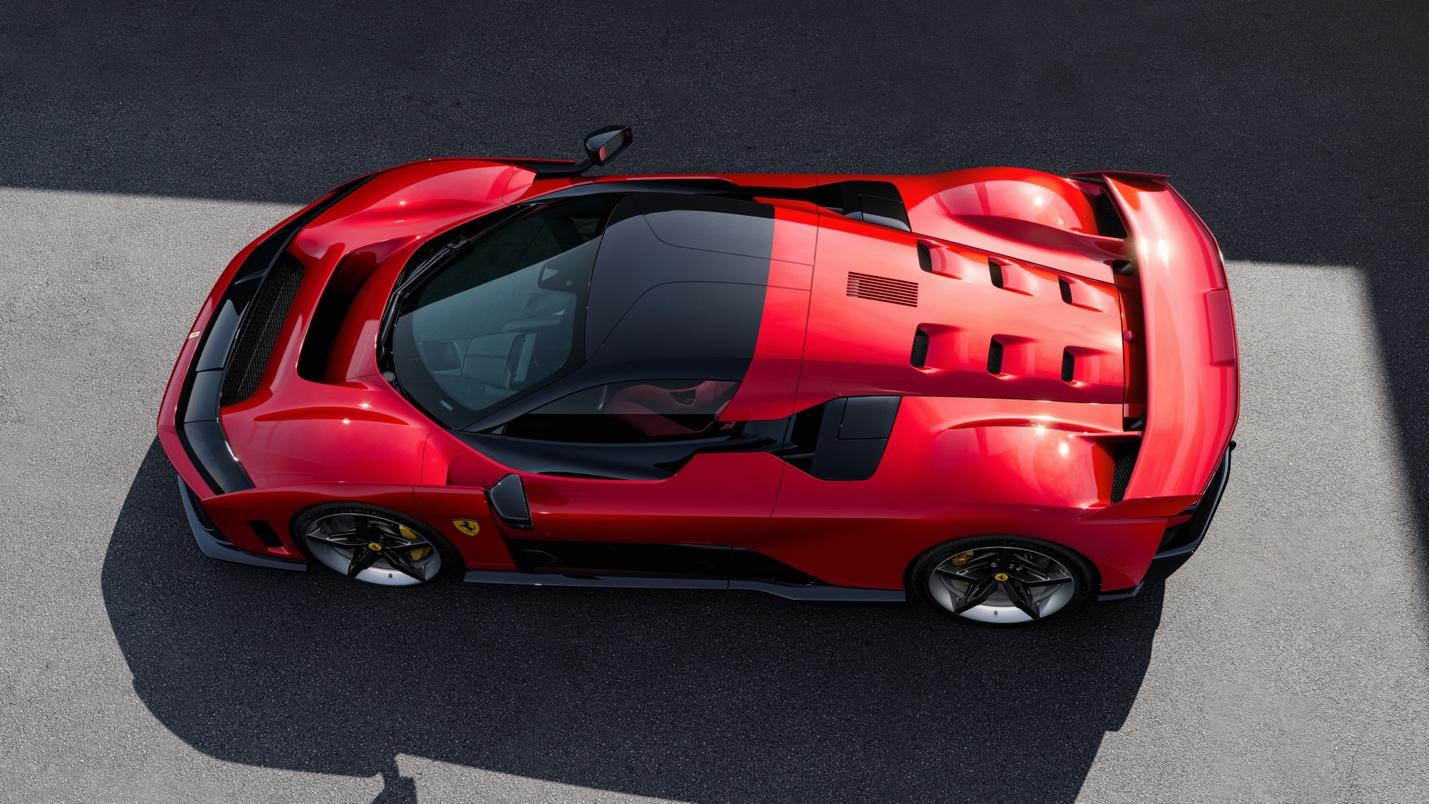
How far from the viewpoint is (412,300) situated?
13.3ft

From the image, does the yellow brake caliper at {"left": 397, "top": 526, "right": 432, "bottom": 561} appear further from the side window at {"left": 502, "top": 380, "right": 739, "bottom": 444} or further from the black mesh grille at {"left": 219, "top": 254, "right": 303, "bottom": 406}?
the black mesh grille at {"left": 219, "top": 254, "right": 303, "bottom": 406}

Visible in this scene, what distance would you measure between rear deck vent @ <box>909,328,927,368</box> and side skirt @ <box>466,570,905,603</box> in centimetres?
94

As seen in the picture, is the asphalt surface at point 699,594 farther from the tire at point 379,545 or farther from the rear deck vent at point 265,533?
the rear deck vent at point 265,533

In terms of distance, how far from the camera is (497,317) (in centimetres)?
378

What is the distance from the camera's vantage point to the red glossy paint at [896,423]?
363 cm

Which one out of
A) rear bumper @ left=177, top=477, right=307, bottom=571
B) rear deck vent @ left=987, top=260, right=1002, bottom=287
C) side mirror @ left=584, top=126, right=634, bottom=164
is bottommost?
rear bumper @ left=177, top=477, right=307, bottom=571

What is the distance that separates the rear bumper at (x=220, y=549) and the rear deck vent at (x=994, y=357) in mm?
2829

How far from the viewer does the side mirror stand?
4.66 meters

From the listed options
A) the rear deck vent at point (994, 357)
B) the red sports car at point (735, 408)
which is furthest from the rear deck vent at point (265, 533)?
the rear deck vent at point (994, 357)

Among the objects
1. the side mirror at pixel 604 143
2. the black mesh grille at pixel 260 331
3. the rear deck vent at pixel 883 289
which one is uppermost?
the side mirror at pixel 604 143

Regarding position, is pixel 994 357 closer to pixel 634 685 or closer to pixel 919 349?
pixel 919 349

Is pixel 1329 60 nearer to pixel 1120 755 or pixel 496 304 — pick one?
pixel 1120 755

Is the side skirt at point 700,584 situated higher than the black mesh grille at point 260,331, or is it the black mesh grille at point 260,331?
the black mesh grille at point 260,331

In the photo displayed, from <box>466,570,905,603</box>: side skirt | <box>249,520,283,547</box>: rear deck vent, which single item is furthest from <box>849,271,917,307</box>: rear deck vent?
<box>249,520,283,547</box>: rear deck vent
